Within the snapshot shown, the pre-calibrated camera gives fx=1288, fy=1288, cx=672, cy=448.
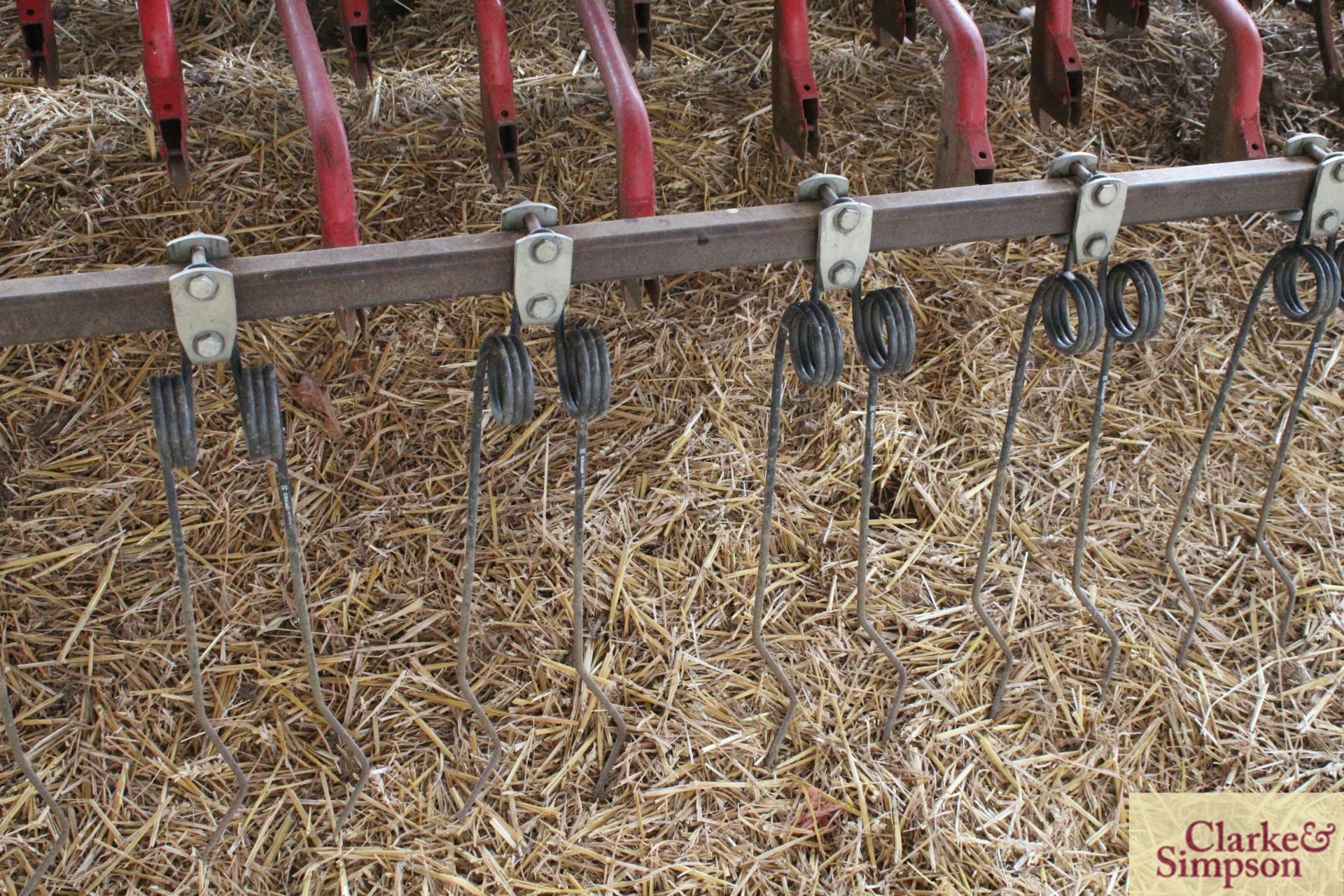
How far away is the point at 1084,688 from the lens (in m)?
1.88

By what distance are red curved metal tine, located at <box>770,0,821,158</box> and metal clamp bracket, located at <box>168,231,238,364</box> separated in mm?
872

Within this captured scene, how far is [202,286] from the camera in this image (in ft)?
3.90

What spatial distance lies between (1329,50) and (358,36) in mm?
1710

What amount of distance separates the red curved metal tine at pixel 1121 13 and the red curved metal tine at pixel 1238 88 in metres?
0.28

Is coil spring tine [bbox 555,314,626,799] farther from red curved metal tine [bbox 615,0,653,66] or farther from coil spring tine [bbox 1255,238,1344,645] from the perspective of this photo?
coil spring tine [bbox 1255,238,1344,645]

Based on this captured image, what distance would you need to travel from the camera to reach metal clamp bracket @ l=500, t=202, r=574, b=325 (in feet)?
4.14

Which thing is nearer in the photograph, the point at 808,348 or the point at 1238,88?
the point at 808,348

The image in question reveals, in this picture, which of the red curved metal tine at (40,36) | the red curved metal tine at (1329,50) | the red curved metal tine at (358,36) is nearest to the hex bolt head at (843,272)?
the red curved metal tine at (358,36)

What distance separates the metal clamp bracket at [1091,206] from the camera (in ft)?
4.62

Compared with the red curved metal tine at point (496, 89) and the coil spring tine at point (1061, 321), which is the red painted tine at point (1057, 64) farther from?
the red curved metal tine at point (496, 89)

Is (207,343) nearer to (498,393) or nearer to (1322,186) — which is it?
(498,393)

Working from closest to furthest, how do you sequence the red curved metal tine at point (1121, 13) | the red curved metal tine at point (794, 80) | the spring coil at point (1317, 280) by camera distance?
1. the spring coil at point (1317, 280)
2. the red curved metal tine at point (794, 80)
3. the red curved metal tine at point (1121, 13)

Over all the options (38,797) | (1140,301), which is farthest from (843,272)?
(38,797)

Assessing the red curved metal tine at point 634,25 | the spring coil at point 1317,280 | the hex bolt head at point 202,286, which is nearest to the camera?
the hex bolt head at point 202,286
